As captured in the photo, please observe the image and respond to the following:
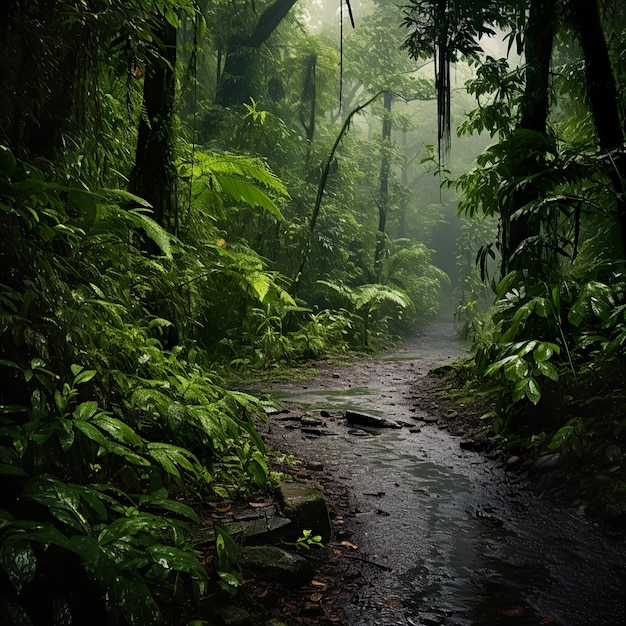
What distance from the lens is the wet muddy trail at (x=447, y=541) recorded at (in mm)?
2156

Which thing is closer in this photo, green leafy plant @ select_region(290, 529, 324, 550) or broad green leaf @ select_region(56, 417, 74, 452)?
broad green leaf @ select_region(56, 417, 74, 452)

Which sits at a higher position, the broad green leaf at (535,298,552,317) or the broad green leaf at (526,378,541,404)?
the broad green leaf at (535,298,552,317)

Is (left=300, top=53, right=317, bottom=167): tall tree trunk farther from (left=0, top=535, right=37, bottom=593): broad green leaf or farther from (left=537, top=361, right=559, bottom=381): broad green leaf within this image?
(left=0, top=535, right=37, bottom=593): broad green leaf

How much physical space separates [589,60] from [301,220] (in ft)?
27.8

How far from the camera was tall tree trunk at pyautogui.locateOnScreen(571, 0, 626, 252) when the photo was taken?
3.38 meters

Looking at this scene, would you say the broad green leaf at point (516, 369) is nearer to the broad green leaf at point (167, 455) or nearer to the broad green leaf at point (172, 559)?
the broad green leaf at point (167, 455)

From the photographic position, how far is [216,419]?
266cm

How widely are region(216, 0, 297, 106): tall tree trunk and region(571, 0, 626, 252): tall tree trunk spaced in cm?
961

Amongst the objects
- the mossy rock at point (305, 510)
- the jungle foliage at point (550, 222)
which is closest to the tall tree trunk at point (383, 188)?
the jungle foliage at point (550, 222)

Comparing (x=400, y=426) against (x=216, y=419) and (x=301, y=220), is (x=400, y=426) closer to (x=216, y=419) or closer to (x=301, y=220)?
(x=216, y=419)

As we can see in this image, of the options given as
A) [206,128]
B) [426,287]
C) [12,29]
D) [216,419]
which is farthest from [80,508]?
[426,287]

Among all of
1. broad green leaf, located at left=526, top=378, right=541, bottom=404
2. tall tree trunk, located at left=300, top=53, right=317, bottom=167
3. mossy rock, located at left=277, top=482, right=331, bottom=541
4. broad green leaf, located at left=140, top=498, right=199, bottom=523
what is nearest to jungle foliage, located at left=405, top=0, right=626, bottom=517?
broad green leaf, located at left=526, top=378, right=541, bottom=404

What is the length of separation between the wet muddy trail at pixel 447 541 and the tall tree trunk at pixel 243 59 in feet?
30.9

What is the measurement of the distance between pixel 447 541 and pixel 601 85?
10.2 ft
